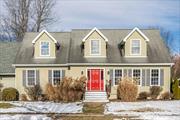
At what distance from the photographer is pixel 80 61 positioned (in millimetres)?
33219

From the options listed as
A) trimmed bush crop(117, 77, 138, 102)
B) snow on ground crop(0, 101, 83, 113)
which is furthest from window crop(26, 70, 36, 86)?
trimmed bush crop(117, 77, 138, 102)

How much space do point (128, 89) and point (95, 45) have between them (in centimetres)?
560

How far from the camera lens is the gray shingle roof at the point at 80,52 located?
33.5 meters

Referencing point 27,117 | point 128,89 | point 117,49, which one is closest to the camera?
point 27,117

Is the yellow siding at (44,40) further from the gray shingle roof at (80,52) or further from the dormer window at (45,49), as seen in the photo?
the gray shingle roof at (80,52)

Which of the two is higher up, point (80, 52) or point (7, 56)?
point (80, 52)

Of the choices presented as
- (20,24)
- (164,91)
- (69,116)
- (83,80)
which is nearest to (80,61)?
(83,80)

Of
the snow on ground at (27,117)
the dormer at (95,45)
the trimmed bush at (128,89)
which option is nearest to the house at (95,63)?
the dormer at (95,45)

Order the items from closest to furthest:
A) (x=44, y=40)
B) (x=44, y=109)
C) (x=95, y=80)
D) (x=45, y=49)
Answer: (x=44, y=109), (x=95, y=80), (x=44, y=40), (x=45, y=49)

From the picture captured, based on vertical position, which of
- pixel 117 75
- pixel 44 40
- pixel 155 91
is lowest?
pixel 155 91

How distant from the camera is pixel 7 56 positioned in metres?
37.9

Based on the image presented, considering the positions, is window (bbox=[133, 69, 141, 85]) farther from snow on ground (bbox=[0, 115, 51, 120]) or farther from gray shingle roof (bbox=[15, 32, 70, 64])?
snow on ground (bbox=[0, 115, 51, 120])

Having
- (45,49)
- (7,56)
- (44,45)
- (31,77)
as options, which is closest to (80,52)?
(45,49)

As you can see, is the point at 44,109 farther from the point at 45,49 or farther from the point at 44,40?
the point at 44,40
